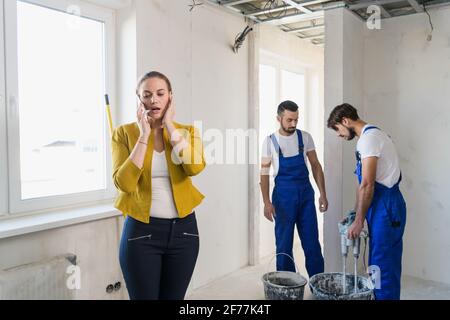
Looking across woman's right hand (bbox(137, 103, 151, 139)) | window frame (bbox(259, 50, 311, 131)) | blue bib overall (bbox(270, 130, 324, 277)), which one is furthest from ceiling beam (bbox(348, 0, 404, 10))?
woman's right hand (bbox(137, 103, 151, 139))

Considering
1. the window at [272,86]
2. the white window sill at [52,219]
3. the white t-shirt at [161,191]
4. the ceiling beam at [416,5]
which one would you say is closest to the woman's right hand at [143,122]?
the white t-shirt at [161,191]

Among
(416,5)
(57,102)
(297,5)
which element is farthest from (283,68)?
(57,102)

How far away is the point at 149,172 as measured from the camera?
1812 millimetres

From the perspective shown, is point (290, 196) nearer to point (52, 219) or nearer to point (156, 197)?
point (156, 197)

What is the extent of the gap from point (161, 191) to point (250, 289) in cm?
183

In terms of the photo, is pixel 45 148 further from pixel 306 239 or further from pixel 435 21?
pixel 435 21

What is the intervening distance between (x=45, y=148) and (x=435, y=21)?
309 cm

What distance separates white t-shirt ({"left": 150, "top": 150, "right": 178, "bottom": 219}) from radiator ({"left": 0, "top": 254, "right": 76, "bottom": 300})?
76 centimetres

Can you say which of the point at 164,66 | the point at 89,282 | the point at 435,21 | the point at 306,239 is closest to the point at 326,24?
the point at 435,21

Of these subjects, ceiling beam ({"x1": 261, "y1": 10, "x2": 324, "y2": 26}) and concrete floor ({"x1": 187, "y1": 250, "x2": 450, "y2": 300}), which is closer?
concrete floor ({"x1": 187, "y1": 250, "x2": 450, "y2": 300})

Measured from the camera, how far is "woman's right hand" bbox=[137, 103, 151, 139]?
69.4 inches

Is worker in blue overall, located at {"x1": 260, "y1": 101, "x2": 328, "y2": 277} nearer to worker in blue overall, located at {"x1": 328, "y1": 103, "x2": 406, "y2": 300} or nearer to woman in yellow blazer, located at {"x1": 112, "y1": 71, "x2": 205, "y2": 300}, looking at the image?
worker in blue overall, located at {"x1": 328, "y1": 103, "x2": 406, "y2": 300}

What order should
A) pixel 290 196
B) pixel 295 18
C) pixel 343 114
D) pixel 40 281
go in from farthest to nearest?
pixel 295 18, pixel 290 196, pixel 343 114, pixel 40 281

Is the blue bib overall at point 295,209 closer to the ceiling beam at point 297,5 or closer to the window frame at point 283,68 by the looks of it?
the ceiling beam at point 297,5
